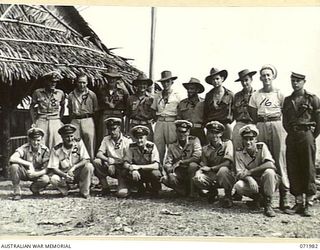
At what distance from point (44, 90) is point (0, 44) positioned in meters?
0.36

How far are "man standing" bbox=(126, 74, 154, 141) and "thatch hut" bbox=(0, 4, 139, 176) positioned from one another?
75mm

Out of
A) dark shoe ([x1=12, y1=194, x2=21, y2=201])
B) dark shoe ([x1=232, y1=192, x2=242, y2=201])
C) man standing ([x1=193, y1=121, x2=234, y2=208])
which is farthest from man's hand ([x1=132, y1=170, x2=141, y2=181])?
dark shoe ([x1=12, y1=194, x2=21, y2=201])

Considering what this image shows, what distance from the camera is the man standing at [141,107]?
4.04m

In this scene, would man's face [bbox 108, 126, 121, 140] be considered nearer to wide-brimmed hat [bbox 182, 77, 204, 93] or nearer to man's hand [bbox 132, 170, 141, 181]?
man's hand [bbox 132, 170, 141, 181]

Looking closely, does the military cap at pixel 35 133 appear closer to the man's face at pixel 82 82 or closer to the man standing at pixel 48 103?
the man standing at pixel 48 103

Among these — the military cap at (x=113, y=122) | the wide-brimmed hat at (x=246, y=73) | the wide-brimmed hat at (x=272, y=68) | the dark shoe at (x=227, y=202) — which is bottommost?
the dark shoe at (x=227, y=202)

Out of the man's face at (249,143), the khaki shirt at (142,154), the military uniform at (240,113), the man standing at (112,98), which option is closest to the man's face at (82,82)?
the man standing at (112,98)

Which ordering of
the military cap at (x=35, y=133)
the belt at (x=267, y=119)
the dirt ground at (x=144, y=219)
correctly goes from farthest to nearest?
the military cap at (x=35, y=133) < the belt at (x=267, y=119) < the dirt ground at (x=144, y=219)

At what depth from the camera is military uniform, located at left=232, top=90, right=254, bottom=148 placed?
3926 mm

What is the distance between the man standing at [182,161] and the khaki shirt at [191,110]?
35mm

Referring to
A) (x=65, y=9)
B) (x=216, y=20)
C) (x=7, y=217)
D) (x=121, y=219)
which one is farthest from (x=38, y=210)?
(x=216, y=20)

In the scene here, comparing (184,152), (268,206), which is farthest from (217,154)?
(268,206)

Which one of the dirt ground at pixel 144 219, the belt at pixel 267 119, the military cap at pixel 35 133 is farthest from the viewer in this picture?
the military cap at pixel 35 133

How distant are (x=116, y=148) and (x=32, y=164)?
0.48 metres
